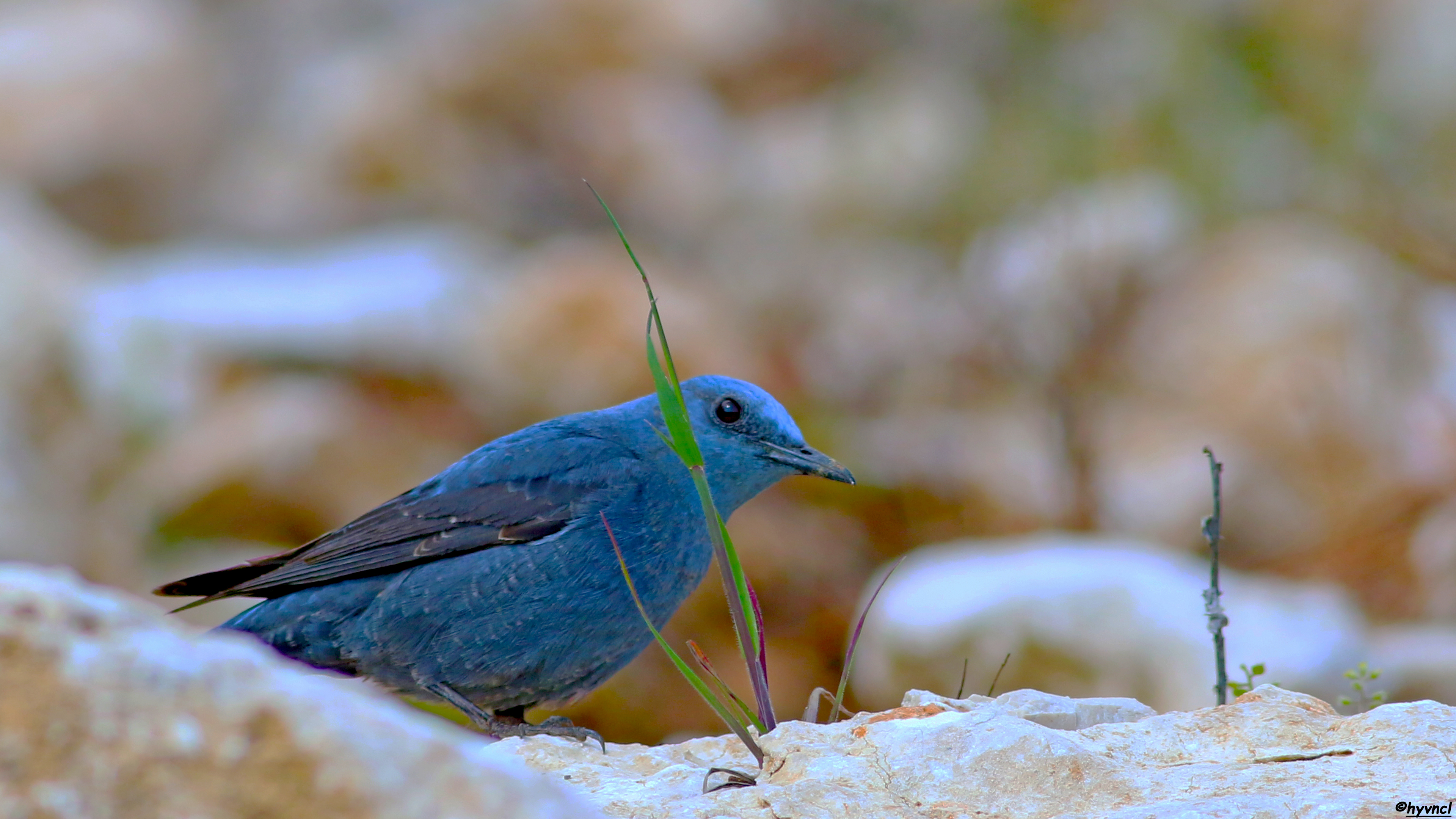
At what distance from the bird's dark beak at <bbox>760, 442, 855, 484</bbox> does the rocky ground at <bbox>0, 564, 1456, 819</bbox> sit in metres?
0.84

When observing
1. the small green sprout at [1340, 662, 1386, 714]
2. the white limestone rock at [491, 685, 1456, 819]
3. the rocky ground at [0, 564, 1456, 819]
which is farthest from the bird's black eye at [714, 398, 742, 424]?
the small green sprout at [1340, 662, 1386, 714]

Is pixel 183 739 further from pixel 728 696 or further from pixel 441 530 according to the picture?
pixel 441 530

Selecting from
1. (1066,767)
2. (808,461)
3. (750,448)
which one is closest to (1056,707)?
(1066,767)

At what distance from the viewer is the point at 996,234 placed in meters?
9.98

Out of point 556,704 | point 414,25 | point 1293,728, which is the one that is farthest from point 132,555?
point 1293,728

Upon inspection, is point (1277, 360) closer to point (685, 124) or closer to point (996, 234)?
point (996, 234)

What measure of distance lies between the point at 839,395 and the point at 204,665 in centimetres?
808

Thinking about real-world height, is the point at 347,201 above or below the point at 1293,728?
above

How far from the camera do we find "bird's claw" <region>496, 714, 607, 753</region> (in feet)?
10.5

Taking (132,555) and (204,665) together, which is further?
(132,555)

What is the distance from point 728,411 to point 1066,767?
67.5 inches

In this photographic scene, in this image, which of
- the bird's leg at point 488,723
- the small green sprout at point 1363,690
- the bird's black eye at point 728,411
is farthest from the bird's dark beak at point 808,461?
the small green sprout at point 1363,690

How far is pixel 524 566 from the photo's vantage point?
338cm

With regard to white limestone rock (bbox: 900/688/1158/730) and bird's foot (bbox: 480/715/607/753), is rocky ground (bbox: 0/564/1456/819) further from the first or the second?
bird's foot (bbox: 480/715/607/753)
